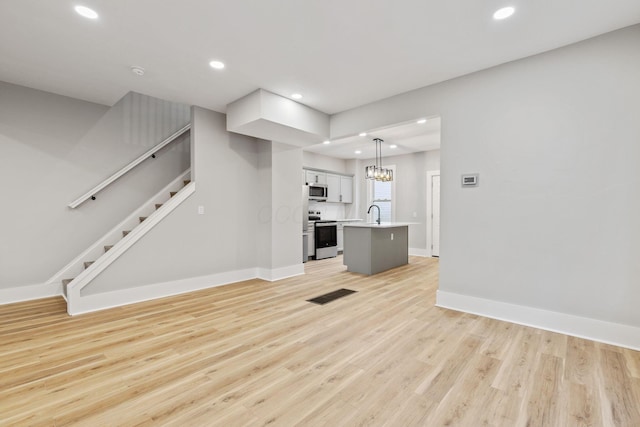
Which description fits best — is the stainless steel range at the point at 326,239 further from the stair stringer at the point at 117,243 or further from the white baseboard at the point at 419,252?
the stair stringer at the point at 117,243

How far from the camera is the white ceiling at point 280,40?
227cm

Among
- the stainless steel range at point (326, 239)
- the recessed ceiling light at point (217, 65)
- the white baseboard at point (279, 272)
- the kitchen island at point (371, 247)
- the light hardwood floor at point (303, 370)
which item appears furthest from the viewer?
the stainless steel range at point (326, 239)

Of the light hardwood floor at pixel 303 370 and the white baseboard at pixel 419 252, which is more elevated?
the white baseboard at pixel 419 252

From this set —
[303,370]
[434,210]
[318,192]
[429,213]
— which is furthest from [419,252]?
[303,370]

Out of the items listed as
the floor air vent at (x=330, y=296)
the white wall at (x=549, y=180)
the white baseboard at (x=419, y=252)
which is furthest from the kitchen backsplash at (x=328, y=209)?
the white wall at (x=549, y=180)

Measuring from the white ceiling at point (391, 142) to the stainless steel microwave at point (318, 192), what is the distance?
94 cm

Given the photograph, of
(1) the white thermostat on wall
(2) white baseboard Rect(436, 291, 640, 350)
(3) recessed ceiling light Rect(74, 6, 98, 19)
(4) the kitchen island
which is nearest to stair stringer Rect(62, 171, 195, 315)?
(3) recessed ceiling light Rect(74, 6, 98, 19)

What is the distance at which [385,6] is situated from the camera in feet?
7.36

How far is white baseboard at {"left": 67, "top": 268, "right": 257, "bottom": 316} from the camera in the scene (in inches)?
133

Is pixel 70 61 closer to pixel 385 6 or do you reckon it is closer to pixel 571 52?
pixel 385 6

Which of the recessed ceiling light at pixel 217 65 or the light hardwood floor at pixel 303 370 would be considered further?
the recessed ceiling light at pixel 217 65

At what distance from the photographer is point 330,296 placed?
13.0 ft

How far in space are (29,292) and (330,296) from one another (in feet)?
13.0

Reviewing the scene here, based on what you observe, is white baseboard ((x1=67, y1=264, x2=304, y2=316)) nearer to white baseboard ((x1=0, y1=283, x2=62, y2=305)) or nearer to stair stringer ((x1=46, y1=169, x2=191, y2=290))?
stair stringer ((x1=46, y1=169, x2=191, y2=290))
